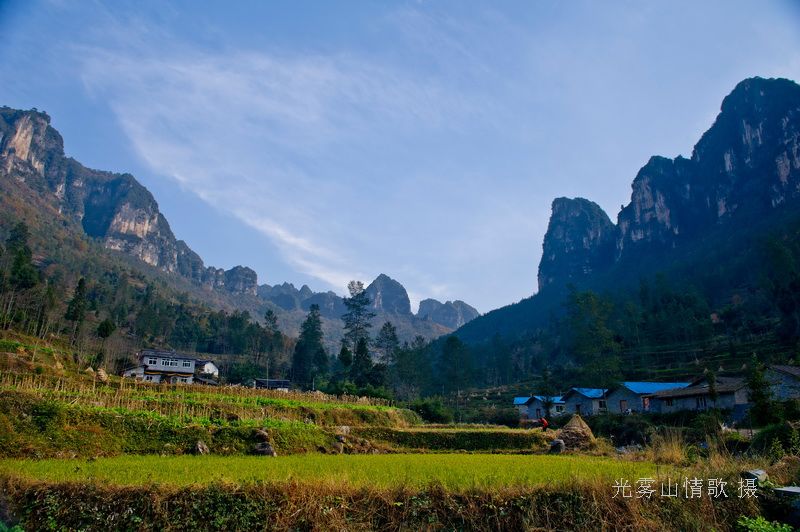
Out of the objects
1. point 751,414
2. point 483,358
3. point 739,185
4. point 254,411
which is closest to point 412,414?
point 254,411

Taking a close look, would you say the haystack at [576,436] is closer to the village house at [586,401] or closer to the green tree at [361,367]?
the village house at [586,401]

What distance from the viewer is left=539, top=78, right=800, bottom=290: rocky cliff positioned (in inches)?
4697

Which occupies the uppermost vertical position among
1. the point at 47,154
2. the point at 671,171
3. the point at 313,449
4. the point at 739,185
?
the point at 47,154

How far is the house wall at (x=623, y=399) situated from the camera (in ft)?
164

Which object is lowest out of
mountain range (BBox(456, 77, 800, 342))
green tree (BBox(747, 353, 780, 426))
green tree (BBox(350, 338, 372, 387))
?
green tree (BBox(747, 353, 780, 426))

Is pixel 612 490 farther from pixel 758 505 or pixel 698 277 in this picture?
pixel 698 277

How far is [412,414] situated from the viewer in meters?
39.7

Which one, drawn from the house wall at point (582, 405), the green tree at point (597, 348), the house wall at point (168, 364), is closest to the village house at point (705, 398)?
the house wall at point (582, 405)

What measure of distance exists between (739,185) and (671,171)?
28473 millimetres

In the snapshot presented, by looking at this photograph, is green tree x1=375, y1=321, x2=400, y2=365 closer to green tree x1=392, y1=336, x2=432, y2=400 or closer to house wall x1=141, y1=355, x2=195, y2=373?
green tree x1=392, y1=336, x2=432, y2=400

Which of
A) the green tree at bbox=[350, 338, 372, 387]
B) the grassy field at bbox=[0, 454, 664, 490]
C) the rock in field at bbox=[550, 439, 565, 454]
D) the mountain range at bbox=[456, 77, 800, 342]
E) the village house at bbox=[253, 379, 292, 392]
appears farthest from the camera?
the mountain range at bbox=[456, 77, 800, 342]

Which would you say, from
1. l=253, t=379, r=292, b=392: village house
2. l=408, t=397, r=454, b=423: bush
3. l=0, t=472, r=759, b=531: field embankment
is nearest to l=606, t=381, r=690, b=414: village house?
l=408, t=397, r=454, b=423: bush

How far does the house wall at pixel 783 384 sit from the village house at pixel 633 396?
31.6 ft

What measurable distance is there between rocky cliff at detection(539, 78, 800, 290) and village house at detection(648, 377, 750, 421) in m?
94.9
